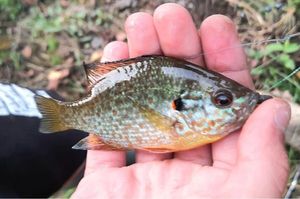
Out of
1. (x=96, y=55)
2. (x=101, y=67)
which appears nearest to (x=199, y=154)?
(x=101, y=67)

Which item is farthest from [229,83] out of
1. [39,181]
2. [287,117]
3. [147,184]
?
[39,181]

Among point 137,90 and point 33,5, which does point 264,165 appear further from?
point 33,5

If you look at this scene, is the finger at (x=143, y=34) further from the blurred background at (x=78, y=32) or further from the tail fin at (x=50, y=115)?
the blurred background at (x=78, y=32)

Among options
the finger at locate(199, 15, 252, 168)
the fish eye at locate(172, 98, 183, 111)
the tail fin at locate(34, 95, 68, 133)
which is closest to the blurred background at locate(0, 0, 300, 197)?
the finger at locate(199, 15, 252, 168)

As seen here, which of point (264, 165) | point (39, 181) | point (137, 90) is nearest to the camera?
point (264, 165)

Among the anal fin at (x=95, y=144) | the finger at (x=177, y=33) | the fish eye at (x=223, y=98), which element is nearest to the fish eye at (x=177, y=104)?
the fish eye at (x=223, y=98)

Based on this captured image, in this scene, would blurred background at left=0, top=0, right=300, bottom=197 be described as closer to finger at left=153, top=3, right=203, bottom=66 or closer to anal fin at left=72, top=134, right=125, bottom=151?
finger at left=153, top=3, right=203, bottom=66

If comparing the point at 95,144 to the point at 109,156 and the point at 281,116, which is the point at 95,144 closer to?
the point at 109,156
